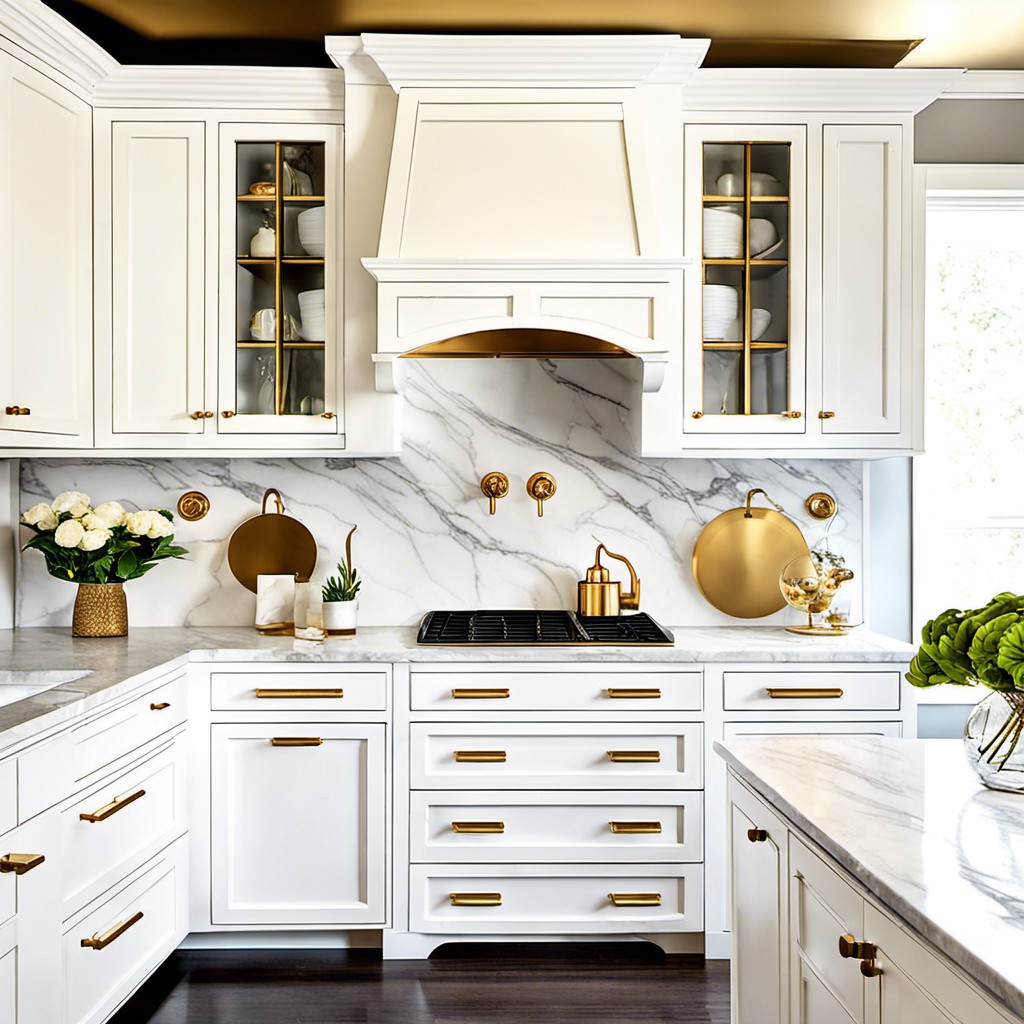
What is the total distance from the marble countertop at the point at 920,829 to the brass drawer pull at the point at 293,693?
1312 mm

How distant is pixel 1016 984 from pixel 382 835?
6.95 feet

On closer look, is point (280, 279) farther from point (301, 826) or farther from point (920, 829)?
point (920, 829)

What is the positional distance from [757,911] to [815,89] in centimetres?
238

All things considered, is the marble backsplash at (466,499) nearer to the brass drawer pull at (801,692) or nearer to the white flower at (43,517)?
Result: the white flower at (43,517)

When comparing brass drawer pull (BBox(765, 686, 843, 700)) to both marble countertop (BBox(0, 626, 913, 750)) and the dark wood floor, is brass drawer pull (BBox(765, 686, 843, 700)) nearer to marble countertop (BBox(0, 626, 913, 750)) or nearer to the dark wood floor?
marble countertop (BBox(0, 626, 913, 750))

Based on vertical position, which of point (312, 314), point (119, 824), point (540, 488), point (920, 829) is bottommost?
point (119, 824)

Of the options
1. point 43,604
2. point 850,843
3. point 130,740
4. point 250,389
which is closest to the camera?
point 850,843

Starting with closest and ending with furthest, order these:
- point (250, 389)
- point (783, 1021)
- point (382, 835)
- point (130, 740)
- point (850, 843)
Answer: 1. point (850, 843)
2. point (783, 1021)
3. point (130, 740)
4. point (382, 835)
5. point (250, 389)

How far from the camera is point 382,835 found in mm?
2752

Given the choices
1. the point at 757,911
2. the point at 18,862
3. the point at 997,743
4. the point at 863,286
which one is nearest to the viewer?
the point at 997,743

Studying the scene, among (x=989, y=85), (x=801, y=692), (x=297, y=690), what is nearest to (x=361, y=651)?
(x=297, y=690)

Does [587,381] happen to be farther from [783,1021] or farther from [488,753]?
[783,1021]

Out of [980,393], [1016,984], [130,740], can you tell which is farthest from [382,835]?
[980,393]

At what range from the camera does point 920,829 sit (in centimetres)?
126
